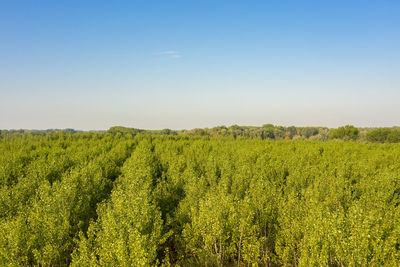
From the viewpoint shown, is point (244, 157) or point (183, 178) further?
point (244, 157)

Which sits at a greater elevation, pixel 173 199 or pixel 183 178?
pixel 183 178

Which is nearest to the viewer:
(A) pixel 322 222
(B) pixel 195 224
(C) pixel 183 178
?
(A) pixel 322 222

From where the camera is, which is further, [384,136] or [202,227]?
[384,136]

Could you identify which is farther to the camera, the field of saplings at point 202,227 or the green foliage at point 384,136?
the green foliage at point 384,136

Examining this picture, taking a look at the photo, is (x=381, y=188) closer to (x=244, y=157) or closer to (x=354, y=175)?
(x=354, y=175)

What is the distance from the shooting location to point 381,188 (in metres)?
28.5

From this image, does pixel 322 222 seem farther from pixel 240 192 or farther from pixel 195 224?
pixel 240 192

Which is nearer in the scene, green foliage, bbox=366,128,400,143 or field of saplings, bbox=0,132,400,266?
field of saplings, bbox=0,132,400,266

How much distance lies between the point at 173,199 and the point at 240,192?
1025cm

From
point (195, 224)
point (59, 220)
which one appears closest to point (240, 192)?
point (195, 224)

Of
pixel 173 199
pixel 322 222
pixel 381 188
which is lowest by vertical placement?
pixel 173 199

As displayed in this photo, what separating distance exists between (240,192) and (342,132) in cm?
16922

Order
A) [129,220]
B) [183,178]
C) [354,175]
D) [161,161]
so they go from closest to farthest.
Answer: [129,220] → [183,178] → [354,175] → [161,161]

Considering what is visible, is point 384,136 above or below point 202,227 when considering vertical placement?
above
